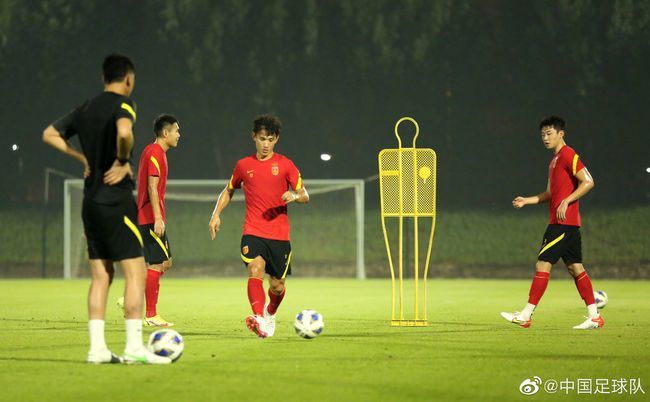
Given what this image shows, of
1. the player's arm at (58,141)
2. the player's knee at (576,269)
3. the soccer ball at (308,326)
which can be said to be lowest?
the soccer ball at (308,326)

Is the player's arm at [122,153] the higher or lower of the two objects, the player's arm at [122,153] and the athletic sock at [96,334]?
the higher

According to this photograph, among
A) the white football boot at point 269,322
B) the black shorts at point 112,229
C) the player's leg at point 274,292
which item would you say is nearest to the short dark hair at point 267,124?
the player's leg at point 274,292

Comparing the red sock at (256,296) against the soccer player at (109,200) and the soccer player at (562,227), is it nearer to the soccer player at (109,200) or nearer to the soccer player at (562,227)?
the soccer player at (109,200)

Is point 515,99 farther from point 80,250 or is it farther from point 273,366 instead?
point 273,366

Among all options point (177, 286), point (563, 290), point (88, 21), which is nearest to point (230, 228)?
point (177, 286)

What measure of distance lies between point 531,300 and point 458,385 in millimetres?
4512

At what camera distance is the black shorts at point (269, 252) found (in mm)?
10109

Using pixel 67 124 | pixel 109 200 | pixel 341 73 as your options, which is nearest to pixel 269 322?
pixel 109 200

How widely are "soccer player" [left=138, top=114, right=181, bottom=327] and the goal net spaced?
1263cm

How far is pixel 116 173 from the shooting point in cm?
762

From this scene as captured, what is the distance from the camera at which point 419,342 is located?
952 centimetres

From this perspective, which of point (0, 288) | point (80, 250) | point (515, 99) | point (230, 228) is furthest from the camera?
point (515, 99)

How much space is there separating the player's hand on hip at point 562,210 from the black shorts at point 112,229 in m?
4.86

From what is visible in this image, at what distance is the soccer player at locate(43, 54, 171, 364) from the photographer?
765cm
